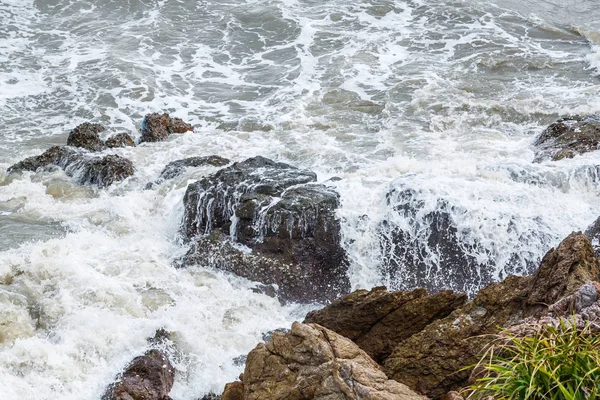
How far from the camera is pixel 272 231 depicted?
11609 millimetres

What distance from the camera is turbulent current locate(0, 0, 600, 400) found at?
10.2 m

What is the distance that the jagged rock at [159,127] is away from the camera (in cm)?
1703

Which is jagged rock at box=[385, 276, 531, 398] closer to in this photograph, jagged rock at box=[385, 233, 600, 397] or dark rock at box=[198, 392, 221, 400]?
jagged rock at box=[385, 233, 600, 397]

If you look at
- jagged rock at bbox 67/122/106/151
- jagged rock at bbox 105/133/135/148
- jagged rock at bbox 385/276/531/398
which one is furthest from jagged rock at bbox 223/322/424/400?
jagged rock at bbox 105/133/135/148

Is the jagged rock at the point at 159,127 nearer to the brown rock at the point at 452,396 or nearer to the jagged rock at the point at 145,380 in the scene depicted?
the jagged rock at the point at 145,380

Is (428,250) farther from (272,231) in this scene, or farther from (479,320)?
(479,320)

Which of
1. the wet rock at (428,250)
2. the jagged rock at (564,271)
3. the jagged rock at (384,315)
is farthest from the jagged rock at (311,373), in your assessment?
the wet rock at (428,250)

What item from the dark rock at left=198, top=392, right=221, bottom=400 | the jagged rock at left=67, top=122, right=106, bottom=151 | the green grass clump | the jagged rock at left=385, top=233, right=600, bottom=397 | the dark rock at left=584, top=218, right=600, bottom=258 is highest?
the green grass clump

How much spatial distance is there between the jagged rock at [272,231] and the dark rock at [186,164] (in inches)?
78.8

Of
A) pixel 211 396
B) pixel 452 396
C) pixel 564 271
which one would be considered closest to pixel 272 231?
pixel 211 396

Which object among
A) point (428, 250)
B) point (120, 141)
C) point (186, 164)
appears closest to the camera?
point (428, 250)

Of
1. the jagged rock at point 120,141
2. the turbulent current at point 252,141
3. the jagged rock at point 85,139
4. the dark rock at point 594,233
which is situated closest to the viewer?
the dark rock at point 594,233

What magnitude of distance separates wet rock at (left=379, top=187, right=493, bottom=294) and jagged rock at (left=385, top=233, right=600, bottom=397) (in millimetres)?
3143

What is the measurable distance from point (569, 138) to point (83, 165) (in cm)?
1037
